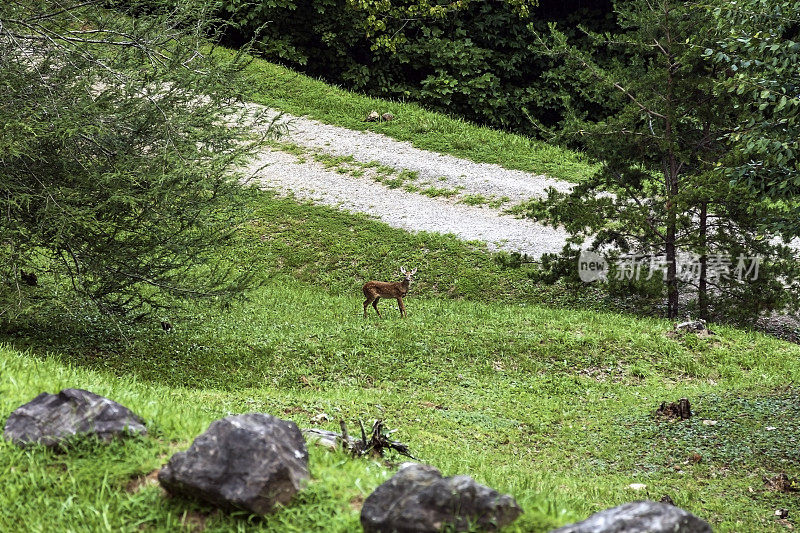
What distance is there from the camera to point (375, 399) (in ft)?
32.2

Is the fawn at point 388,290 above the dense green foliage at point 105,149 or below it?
below

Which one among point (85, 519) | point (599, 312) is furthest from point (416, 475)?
point (599, 312)

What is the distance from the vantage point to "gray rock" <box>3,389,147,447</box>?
4949 millimetres

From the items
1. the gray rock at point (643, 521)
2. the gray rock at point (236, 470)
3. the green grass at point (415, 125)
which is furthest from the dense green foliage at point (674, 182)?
the gray rock at point (236, 470)

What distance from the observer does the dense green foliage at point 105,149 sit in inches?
352

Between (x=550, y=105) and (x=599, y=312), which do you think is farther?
(x=550, y=105)

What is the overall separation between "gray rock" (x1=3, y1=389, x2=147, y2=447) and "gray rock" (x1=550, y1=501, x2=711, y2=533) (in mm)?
3143

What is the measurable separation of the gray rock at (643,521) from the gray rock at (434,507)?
0.42m

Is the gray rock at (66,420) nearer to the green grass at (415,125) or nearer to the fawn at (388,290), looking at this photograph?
the fawn at (388,290)

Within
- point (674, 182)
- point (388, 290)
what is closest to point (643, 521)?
point (388, 290)

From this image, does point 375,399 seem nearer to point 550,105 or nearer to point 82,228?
point 82,228

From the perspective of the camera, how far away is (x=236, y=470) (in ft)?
14.0

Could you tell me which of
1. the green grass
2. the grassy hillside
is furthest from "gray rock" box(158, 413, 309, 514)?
the green grass

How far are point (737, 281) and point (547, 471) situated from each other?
8.00 metres
